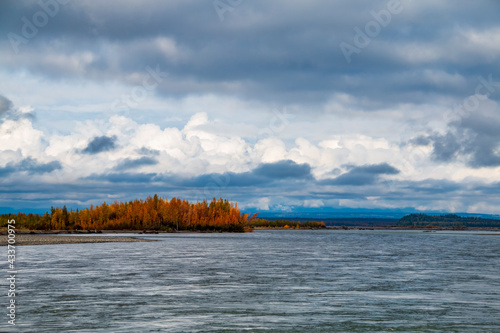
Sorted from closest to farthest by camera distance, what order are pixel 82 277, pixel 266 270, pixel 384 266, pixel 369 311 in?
pixel 369 311 < pixel 82 277 < pixel 266 270 < pixel 384 266

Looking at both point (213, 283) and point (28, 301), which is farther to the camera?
point (213, 283)

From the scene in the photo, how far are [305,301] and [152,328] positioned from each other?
560 inches

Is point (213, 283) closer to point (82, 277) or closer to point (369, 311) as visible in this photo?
point (82, 277)

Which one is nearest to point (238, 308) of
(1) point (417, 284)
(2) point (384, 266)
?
(1) point (417, 284)

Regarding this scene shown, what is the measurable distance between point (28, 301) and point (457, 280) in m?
41.5

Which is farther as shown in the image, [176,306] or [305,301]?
[305,301]

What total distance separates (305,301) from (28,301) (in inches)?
795

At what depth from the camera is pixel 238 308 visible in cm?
3662

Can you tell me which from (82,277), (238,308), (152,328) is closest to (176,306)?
(238,308)

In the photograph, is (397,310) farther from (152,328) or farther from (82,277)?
(82,277)

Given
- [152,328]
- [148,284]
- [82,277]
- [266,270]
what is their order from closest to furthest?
[152,328], [148,284], [82,277], [266,270]

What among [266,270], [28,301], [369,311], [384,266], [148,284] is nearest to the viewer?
[369,311]

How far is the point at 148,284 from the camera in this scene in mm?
49531

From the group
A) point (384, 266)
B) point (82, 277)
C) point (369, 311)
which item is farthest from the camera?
point (384, 266)
